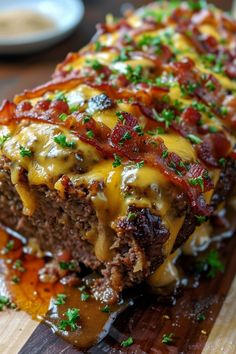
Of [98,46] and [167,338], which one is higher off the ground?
[98,46]

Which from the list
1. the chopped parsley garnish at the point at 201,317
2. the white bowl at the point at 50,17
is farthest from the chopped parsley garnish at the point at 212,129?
the white bowl at the point at 50,17

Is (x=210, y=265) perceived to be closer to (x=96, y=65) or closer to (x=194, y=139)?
(x=194, y=139)

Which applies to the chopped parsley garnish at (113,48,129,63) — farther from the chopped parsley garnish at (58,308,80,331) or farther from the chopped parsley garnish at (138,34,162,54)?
the chopped parsley garnish at (58,308,80,331)

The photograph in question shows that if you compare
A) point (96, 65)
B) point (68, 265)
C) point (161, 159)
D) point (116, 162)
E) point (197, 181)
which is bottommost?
point (68, 265)

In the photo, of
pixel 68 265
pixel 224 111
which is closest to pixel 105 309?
pixel 68 265

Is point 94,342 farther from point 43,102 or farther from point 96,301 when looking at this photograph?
point 43,102

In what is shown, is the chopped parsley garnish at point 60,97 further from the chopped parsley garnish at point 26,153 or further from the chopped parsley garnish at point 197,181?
the chopped parsley garnish at point 197,181

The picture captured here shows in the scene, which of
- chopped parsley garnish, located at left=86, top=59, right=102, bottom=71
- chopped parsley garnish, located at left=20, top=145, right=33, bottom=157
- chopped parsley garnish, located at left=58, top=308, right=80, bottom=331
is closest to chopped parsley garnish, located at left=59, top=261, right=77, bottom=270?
chopped parsley garnish, located at left=58, top=308, right=80, bottom=331
